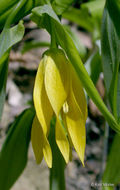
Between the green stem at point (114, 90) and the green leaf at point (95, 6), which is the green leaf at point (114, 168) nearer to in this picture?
the green stem at point (114, 90)

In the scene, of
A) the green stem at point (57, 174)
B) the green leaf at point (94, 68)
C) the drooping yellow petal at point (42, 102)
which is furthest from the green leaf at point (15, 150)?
the drooping yellow petal at point (42, 102)

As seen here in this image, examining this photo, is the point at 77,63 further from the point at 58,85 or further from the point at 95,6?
the point at 95,6

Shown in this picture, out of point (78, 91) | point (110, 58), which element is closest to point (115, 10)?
point (110, 58)

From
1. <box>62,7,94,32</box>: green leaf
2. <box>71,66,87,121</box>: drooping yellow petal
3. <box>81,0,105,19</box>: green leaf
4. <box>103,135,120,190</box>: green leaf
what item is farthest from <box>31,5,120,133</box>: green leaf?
<box>62,7,94,32</box>: green leaf

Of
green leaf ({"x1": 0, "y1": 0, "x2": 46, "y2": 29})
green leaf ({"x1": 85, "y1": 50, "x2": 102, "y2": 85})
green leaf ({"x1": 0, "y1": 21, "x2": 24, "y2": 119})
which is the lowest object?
green leaf ({"x1": 85, "y1": 50, "x2": 102, "y2": 85})

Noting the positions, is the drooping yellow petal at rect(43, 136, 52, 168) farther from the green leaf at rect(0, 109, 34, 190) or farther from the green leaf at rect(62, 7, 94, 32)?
the green leaf at rect(62, 7, 94, 32)

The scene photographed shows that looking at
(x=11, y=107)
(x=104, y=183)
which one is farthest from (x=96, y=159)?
(x=104, y=183)
